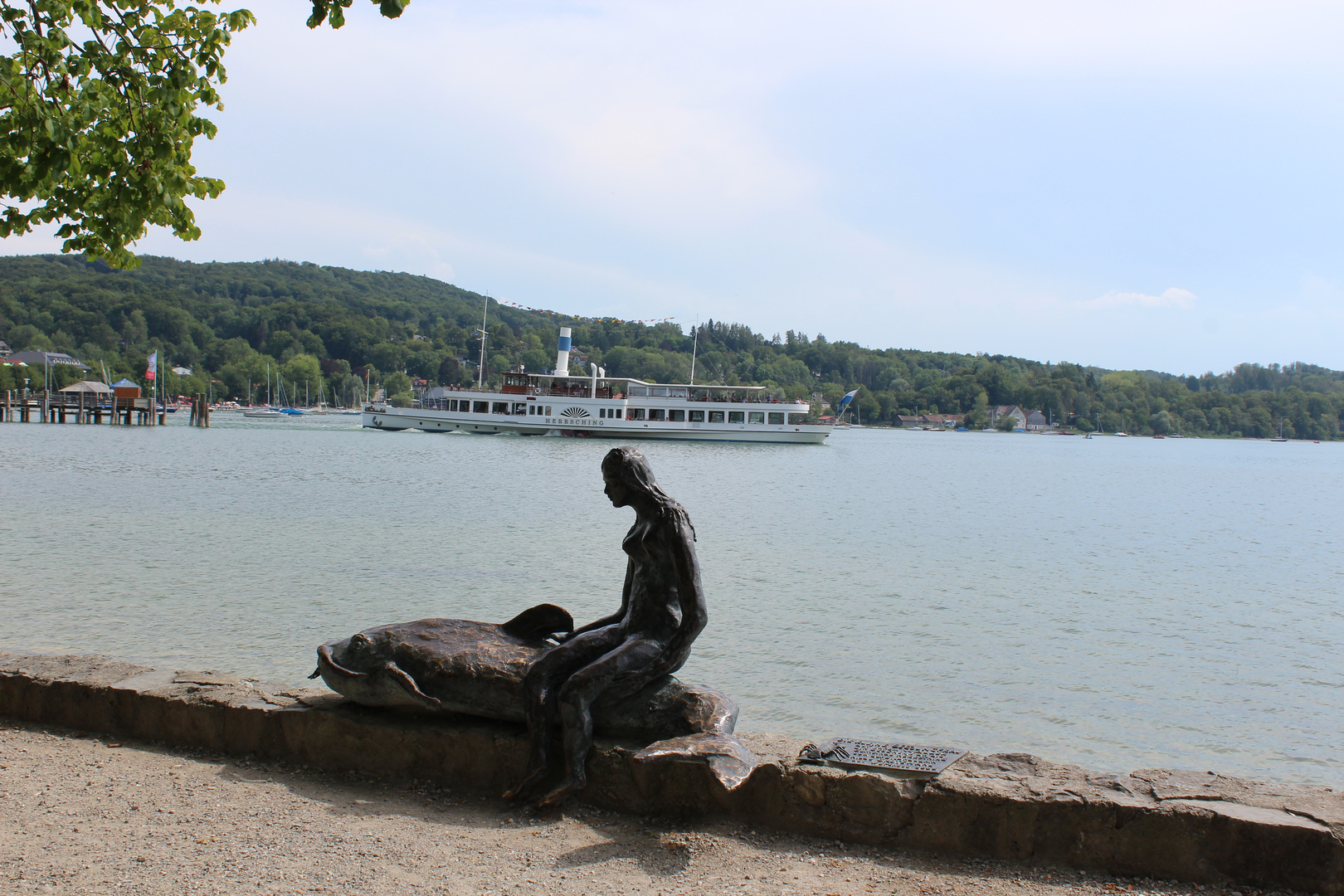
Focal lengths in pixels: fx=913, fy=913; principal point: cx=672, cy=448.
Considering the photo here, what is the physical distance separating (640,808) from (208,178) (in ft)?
16.3

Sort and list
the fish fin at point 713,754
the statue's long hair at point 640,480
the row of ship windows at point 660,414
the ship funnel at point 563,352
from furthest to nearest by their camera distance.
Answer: the ship funnel at point 563,352, the row of ship windows at point 660,414, the statue's long hair at point 640,480, the fish fin at point 713,754

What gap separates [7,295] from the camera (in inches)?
4122

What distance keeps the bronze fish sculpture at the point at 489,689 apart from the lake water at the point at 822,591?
9.99ft

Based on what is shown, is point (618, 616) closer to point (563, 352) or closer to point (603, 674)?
point (603, 674)

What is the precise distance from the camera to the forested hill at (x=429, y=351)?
108312 millimetres

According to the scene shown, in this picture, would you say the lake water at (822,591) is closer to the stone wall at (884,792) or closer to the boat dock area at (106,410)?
the stone wall at (884,792)

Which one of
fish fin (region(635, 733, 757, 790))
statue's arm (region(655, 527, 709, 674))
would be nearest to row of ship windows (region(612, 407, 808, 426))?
statue's arm (region(655, 527, 709, 674))

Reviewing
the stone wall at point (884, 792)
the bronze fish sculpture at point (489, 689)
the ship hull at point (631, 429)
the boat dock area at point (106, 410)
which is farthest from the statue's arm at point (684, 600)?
the boat dock area at point (106, 410)

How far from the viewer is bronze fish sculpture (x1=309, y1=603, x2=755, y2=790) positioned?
3193mm

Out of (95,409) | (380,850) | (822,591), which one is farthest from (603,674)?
(95,409)

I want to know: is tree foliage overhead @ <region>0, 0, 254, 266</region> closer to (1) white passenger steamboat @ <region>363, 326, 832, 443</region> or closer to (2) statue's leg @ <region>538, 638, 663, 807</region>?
(2) statue's leg @ <region>538, 638, 663, 807</region>

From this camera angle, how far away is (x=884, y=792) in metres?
2.98

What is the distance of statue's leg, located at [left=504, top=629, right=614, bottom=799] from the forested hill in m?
98.9

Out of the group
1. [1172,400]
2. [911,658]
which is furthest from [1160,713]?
[1172,400]
